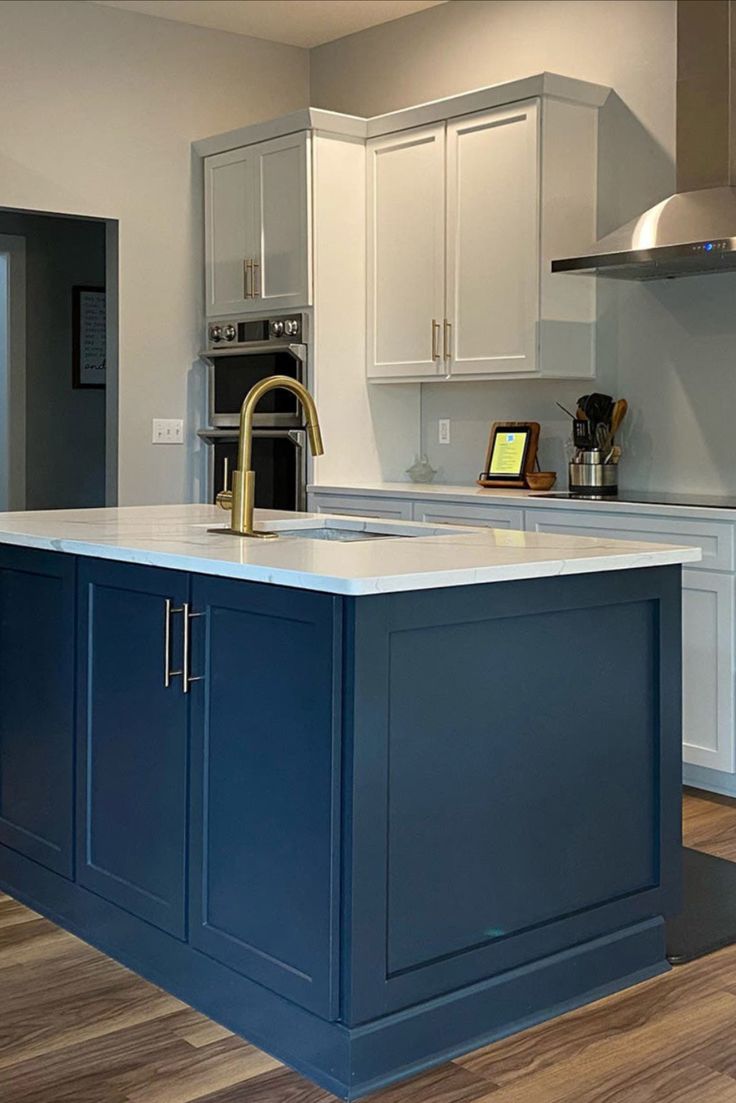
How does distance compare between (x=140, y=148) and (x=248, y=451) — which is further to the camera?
(x=140, y=148)

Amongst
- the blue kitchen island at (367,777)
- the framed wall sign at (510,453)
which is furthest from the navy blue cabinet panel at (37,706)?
the framed wall sign at (510,453)

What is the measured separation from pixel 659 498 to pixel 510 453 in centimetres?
88

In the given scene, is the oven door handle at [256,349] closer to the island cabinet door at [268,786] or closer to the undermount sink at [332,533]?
the undermount sink at [332,533]

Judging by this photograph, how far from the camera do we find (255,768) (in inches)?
93.2

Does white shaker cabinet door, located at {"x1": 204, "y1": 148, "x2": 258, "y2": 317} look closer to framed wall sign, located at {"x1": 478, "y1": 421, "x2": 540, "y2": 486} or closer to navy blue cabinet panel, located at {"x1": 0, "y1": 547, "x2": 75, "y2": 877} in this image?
framed wall sign, located at {"x1": 478, "y1": 421, "x2": 540, "y2": 486}

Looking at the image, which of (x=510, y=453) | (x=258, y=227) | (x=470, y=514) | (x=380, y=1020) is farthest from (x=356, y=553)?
(x=258, y=227)

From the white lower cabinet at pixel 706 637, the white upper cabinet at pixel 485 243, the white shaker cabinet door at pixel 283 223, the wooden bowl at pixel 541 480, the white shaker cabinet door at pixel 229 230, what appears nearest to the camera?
the white lower cabinet at pixel 706 637

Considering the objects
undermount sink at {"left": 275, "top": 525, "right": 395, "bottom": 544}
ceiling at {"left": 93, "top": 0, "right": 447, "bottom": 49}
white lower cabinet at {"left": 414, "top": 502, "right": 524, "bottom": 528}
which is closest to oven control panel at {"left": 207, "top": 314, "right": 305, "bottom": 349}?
white lower cabinet at {"left": 414, "top": 502, "right": 524, "bottom": 528}

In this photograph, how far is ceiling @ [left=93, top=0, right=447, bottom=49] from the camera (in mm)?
5352

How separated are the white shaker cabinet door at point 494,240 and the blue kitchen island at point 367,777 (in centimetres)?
197

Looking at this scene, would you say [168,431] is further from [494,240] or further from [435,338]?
[494,240]

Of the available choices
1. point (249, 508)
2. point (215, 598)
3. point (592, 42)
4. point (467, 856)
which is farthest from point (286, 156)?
point (467, 856)

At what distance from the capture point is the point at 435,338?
5035 millimetres

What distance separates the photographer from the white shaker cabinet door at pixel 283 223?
517cm
